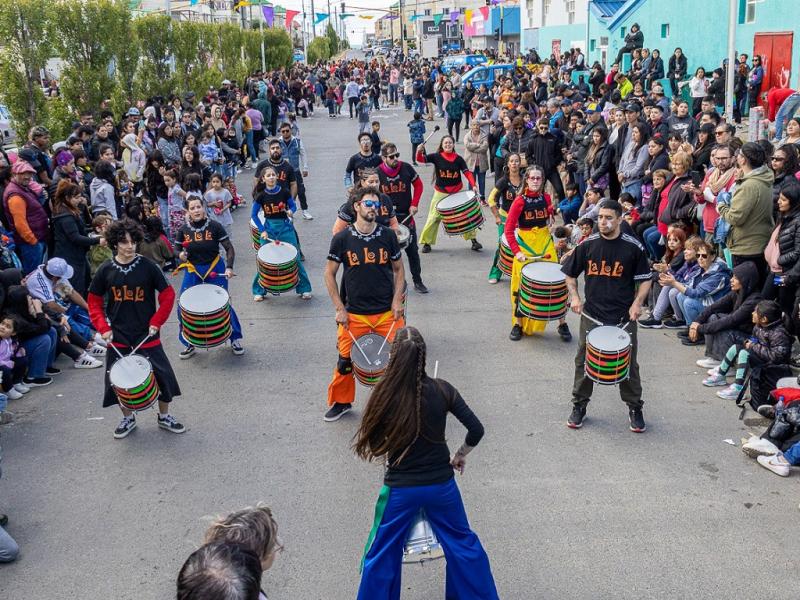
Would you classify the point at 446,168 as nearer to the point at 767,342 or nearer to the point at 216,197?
the point at 216,197

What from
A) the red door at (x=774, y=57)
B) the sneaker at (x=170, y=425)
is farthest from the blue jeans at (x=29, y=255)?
the red door at (x=774, y=57)

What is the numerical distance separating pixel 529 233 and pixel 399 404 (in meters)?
5.73

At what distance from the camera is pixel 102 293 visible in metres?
7.54

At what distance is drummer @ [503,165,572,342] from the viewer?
988 cm

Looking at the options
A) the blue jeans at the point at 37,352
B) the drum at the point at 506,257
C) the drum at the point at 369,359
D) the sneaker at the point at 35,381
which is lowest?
the sneaker at the point at 35,381

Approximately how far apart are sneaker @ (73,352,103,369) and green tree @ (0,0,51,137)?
26.1 ft

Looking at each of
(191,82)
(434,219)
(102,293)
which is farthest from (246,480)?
(191,82)

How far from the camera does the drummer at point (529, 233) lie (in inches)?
389

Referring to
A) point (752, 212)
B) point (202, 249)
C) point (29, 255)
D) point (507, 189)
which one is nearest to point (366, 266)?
point (202, 249)

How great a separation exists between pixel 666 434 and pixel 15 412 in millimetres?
6073

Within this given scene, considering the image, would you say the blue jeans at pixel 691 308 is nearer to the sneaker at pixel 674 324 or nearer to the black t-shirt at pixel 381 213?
the sneaker at pixel 674 324

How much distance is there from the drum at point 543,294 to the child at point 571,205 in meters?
5.31

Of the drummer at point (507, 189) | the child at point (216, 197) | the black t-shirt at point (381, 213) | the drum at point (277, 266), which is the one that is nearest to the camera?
the black t-shirt at point (381, 213)

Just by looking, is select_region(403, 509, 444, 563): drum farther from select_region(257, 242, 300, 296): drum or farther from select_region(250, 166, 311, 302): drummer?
select_region(250, 166, 311, 302): drummer
